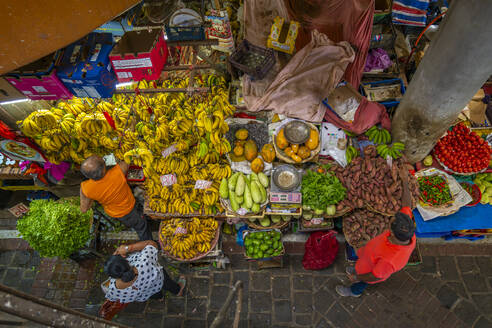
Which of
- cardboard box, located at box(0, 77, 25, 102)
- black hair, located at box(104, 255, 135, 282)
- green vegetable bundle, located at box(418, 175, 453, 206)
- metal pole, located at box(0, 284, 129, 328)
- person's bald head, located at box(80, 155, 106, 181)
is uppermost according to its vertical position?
metal pole, located at box(0, 284, 129, 328)

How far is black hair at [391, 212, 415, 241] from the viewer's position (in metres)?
2.90

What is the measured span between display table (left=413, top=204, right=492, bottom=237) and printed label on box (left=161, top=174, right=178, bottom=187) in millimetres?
3835

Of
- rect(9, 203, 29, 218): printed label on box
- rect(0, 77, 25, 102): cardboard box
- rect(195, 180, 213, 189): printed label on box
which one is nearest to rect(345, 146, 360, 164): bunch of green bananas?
rect(195, 180, 213, 189): printed label on box

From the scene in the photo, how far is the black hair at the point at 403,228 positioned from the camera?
2.90 metres

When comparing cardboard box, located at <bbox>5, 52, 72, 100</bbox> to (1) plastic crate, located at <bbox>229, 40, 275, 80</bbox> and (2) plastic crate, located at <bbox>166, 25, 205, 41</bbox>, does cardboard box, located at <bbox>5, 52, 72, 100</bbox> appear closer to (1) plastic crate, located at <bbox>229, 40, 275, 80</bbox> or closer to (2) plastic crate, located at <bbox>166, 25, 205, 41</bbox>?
(2) plastic crate, located at <bbox>166, 25, 205, 41</bbox>

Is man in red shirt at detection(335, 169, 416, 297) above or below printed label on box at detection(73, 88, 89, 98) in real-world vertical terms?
below

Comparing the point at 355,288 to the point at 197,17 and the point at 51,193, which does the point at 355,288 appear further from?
the point at 51,193

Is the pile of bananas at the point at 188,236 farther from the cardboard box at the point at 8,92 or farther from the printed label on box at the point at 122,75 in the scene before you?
the cardboard box at the point at 8,92

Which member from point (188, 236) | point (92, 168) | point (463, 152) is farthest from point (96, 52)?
point (463, 152)

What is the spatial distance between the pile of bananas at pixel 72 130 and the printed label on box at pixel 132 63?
730 mm

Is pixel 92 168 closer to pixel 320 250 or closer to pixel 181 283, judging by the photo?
pixel 181 283

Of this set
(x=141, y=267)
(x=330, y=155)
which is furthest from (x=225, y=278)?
(x=330, y=155)

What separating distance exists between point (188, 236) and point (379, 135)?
11.5ft

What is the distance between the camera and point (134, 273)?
3.27 metres
